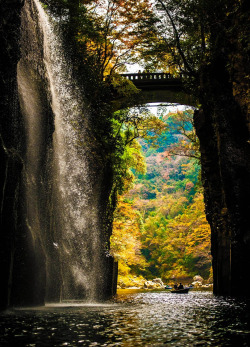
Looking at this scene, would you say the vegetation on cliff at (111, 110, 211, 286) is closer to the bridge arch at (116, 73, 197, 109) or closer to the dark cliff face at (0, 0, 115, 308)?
the bridge arch at (116, 73, 197, 109)

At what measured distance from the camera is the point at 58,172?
47.2ft

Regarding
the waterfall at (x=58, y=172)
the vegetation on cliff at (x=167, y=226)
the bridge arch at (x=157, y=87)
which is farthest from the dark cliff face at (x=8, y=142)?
the vegetation on cliff at (x=167, y=226)

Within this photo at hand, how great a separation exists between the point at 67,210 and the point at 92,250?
105 inches

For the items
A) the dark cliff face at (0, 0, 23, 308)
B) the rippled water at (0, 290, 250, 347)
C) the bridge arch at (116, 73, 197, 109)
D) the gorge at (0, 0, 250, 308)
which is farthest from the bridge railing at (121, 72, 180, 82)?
the rippled water at (0, 290, 250, 347)

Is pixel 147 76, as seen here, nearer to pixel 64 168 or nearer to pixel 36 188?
pixel 64 168

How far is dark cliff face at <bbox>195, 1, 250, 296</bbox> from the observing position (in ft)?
37.4

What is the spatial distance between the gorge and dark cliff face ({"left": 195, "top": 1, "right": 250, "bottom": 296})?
0.04 metres

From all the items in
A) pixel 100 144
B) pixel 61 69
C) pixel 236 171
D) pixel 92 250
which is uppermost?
pixel 61 69

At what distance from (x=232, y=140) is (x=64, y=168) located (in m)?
7.07

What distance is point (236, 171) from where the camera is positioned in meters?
12.8

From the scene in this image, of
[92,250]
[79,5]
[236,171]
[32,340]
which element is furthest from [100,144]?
[32,340]

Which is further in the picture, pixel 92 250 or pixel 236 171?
pixel 92 250

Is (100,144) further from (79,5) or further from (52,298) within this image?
(52,298)

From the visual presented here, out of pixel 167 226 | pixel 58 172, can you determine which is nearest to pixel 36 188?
pixel 58 172
